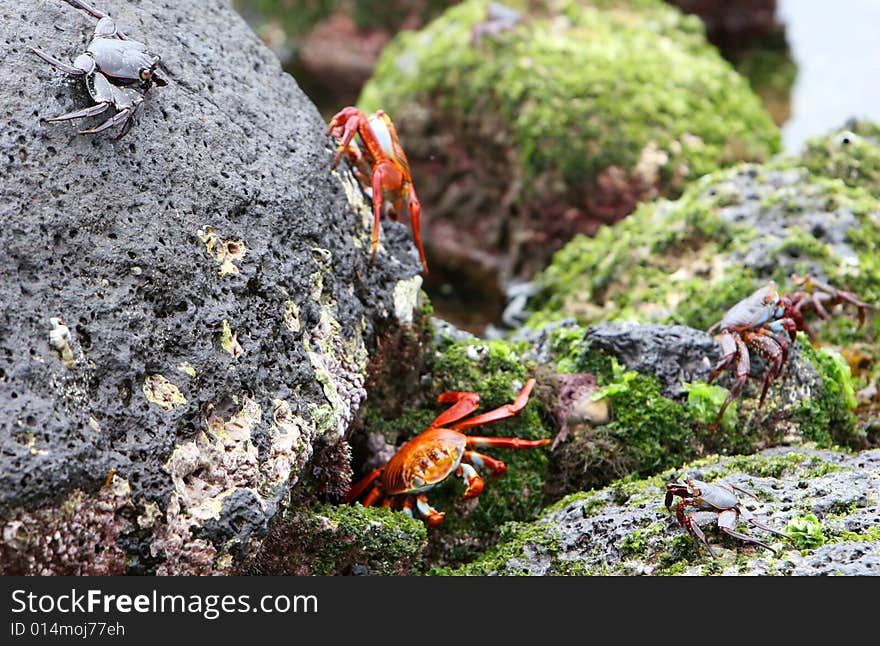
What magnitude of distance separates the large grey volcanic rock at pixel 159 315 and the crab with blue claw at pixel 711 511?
4.55ft

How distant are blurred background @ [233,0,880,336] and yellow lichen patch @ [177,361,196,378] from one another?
9901mm

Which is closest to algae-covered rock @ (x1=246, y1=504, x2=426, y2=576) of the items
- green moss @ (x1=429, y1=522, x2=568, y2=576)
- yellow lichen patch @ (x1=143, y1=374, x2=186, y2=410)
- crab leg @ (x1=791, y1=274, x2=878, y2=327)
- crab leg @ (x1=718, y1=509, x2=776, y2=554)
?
green moss @ (x1=429, y1=522, x2=568, y2=576)

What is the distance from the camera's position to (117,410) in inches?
138

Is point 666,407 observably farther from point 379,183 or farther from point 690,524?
point 379,183

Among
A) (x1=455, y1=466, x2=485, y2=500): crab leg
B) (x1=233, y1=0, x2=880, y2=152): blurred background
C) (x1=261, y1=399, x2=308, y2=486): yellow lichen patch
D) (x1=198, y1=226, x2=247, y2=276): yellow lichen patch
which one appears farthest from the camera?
(x1=233, y1=0, x2=880, y2=152): blurred background

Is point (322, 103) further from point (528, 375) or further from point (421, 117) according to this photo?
point (528, 375)

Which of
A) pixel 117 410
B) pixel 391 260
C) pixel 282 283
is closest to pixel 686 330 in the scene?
pixel 391 260

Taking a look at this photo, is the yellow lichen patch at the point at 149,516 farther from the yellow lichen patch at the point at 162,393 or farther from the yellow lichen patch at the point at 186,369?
the yellow lichen patch at the point at 186,369

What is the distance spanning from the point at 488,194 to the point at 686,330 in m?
4.24

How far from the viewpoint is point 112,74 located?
3754 mm

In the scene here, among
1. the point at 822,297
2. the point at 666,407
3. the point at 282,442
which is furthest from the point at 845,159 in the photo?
the point at 282,442

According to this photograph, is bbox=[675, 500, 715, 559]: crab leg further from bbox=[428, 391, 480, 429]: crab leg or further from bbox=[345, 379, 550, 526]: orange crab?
bbox=[428, 391, 480, 429]: crab leg

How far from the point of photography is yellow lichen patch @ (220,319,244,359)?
3.84 metres

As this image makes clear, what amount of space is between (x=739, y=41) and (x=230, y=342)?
12.5 m
